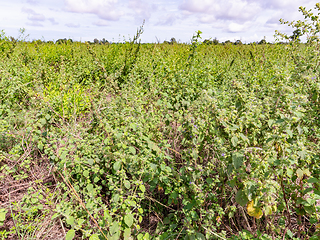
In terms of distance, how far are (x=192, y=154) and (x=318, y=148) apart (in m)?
1.10

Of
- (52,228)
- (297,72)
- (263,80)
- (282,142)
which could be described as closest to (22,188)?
(52,228)

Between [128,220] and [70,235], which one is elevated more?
[128,220]

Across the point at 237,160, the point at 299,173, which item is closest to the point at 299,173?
the point at 299,173

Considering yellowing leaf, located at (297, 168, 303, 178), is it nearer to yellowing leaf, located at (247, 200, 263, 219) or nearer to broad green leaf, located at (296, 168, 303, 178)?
broad green leaf, located at (296, 168, 303, 178)

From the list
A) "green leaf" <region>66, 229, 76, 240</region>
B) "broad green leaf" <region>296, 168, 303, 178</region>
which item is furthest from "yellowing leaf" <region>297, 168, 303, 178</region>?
"green leaf" <region>66, 229, 76, 240</region>

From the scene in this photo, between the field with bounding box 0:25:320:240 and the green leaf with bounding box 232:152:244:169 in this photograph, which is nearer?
the green leaf with bounding box 232:152:244:169

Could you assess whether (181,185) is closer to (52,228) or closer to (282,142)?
(282,142)

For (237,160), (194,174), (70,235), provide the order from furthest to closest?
(194,174) → (70,235) → (237,160)

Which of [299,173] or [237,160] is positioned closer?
[237,160]

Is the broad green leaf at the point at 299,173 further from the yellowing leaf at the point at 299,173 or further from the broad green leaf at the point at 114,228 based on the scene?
the broad green leaf at the point at 114,228

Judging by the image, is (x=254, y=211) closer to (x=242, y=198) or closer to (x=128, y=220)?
(x=242, y=198)

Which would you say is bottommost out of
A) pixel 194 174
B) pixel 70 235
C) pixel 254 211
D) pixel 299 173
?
pixel 70 235

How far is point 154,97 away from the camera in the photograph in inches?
119

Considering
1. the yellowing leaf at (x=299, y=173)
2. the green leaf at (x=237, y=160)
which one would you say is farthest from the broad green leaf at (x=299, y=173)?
the green leaf at (x=237, y=160)
